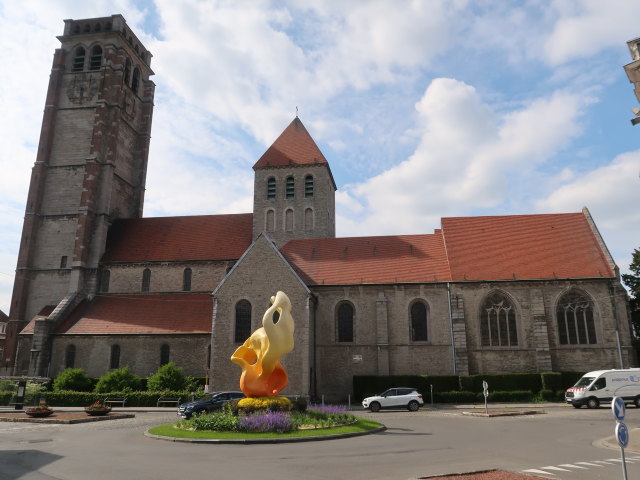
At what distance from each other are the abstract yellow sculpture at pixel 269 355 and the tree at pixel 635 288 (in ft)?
111

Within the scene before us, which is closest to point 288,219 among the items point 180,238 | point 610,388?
point 180,238

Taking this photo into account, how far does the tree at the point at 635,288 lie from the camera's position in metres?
39.9

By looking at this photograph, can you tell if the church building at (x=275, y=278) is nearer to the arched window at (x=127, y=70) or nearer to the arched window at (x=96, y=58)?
the arched window at (x=96, y=58)

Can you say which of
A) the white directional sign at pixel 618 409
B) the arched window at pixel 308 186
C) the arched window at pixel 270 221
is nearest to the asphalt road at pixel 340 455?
the white directional sign at pixel 618 409

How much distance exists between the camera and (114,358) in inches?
1382

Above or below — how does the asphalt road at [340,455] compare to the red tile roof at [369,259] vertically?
below

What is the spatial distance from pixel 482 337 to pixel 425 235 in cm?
953

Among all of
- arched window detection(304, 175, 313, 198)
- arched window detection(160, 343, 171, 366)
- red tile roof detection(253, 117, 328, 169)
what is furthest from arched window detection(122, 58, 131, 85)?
arched window detection(160, 343, 171, 366)

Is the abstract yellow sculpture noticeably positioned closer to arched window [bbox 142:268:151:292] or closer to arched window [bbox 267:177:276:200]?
arched window [bbox 142:268:151:292]

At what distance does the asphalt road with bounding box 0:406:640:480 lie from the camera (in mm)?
10211

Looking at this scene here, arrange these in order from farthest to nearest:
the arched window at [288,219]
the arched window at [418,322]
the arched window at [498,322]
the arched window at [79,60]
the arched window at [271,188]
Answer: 1. the arched window at [79,60]
2. the arched window at [271,188]
3. the arched window at [288,219]
4. the arched window at [418,322]
5. the arched window at [498,322]

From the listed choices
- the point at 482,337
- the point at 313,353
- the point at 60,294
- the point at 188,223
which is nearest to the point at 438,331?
the point at 482,337

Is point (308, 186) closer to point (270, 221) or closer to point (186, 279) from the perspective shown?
point (270, 221)

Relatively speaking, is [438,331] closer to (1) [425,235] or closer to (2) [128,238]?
(1) [425,235]
